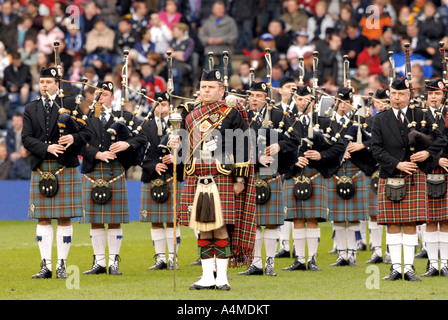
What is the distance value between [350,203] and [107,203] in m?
2.67

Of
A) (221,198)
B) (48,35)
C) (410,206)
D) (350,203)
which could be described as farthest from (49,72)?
(48,35)

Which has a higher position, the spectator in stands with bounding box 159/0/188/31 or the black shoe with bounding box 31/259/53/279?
the spectator in stands with bounding box 159/0/188/31

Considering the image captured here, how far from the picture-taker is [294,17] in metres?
16.9

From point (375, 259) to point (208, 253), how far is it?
3301 mm

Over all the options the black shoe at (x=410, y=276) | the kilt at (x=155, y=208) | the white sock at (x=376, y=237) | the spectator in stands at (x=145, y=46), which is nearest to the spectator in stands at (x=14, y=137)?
the spectator in stands at (x=145, y=46)

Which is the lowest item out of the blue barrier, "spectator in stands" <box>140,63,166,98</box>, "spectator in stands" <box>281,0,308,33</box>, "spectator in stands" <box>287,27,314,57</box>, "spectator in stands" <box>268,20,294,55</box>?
the blue barrier

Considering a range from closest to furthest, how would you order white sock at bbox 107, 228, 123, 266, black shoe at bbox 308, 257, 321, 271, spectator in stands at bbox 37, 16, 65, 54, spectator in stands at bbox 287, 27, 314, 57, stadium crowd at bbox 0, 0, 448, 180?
white sock at bbox 107, 228, 123, 266 < black shoe at bbox 308, 257, 321, 271 < stadium crowd at bbox 0, 0, 448, 180 < spectator in stands at bbox 287, 27, 314, 57 < spectator in stands at bbox 37, 16, 65, 54

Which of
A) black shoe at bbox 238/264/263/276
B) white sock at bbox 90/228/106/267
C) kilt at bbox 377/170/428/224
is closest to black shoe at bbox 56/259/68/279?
white sock at bbox 90/228/106/267

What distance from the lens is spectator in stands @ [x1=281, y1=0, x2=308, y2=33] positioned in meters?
16.8

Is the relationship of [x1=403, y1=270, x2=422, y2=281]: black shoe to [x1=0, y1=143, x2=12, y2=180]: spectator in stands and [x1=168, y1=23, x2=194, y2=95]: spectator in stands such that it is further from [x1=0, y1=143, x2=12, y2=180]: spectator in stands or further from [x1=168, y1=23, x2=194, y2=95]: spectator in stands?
[x1=0, y1=143, x2=12, y2=180]: spectator in stands

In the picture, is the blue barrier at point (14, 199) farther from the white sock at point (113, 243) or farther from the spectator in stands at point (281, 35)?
the white sock at point (113, 243)

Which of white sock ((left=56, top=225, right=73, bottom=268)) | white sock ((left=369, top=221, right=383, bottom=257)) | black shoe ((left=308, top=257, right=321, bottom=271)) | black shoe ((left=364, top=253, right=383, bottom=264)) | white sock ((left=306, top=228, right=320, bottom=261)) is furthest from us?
white sock ((left=369, top=221, right=383, bottom=257))

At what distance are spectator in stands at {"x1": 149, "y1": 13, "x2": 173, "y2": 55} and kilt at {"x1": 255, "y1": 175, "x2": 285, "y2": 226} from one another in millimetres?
8590

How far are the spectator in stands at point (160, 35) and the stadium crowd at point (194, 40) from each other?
19 mm
